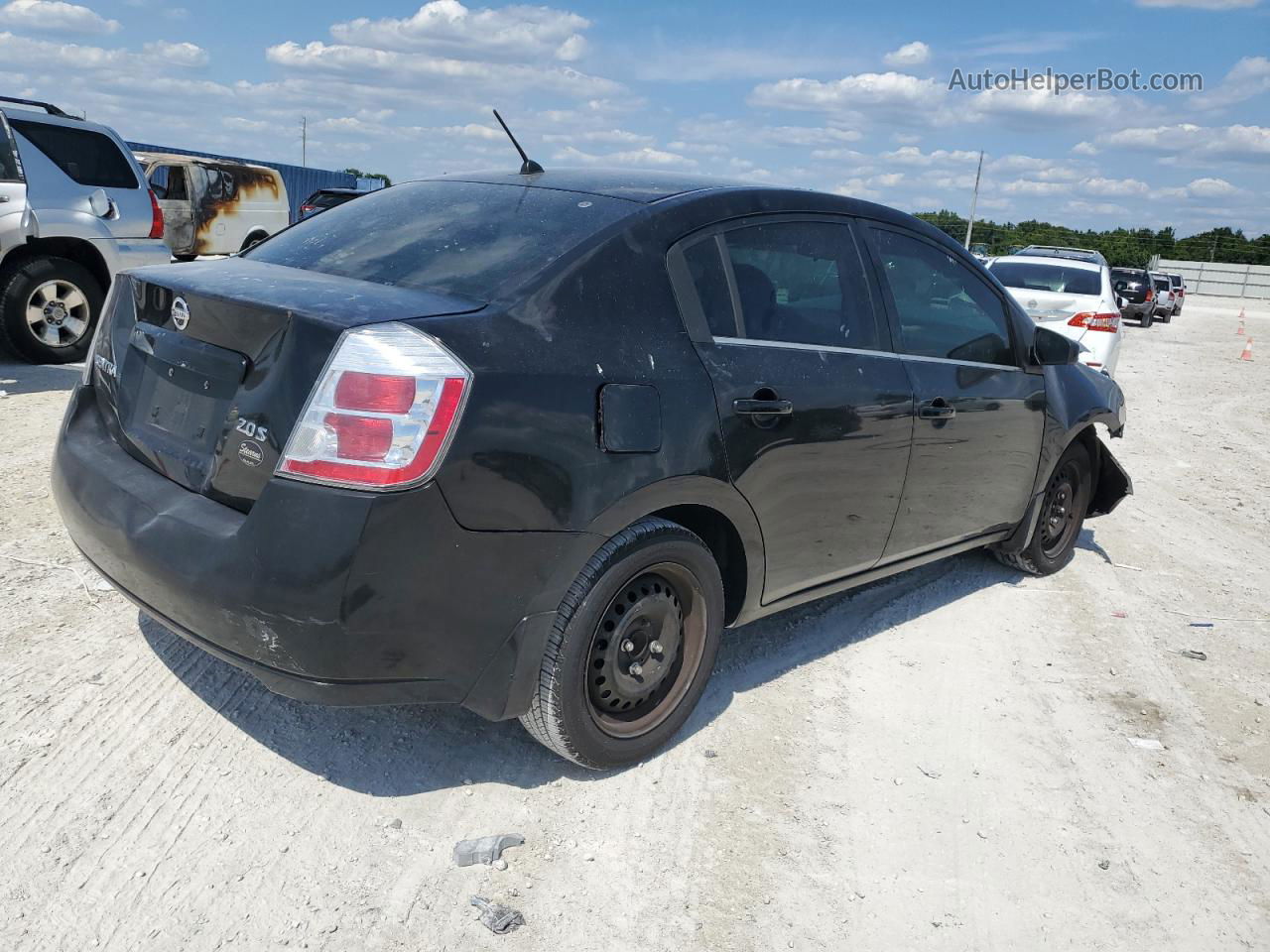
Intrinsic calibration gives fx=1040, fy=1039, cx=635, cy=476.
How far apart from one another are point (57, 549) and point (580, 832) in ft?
9.48

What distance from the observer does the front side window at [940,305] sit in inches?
157

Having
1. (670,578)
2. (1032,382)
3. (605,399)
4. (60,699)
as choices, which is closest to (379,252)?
(605,399)

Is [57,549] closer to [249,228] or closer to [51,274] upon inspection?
[51,274]

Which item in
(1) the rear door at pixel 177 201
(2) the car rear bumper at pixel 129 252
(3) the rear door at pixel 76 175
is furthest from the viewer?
(1) the rear door at pixel 177 201

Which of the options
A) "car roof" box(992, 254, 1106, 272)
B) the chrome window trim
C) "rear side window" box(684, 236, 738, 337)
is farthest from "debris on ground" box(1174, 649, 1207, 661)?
"car roof" box(992, 254, 1106, 272)

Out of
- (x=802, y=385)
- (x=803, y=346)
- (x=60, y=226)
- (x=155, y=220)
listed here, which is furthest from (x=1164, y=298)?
(x=802, y=385)

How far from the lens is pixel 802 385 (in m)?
3.41

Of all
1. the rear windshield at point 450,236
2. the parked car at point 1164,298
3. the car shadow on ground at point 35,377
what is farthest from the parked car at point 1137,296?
the rear windshield at point 450,236

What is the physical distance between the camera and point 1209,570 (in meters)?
5.78

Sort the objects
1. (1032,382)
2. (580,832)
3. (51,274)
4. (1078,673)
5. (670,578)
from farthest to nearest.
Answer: (51,274) < (1032,382) < (1078,673) < (670,578) < (580,832)

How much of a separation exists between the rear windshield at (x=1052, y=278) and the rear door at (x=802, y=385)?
9.27 meters

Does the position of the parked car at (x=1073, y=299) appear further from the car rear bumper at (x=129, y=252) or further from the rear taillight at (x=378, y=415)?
the rear taillight at (x=378, y=415)

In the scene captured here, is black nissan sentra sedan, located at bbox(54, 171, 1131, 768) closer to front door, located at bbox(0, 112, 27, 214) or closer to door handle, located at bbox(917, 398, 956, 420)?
door handle, located at bbox(917, 398, 956, 420)

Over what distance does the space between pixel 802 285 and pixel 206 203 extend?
16203 millimetres
